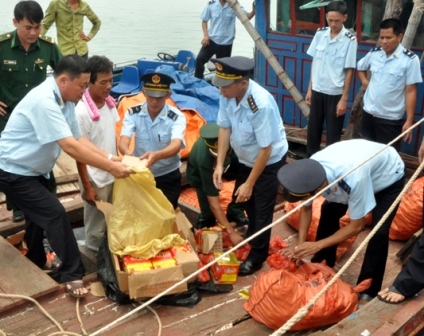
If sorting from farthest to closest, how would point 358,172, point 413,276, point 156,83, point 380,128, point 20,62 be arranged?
point 380,128
point 20,62
point 156,83
point 413,276
point 358,172

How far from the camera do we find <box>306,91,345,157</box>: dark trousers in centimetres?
592

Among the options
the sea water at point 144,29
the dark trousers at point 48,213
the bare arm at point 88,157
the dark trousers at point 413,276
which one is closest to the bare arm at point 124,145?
the bare arm at point 88,157

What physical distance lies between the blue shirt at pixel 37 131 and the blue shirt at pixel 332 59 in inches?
122

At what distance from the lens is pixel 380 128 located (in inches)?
213

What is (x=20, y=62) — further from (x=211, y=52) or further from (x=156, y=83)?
(x=211, y=52)

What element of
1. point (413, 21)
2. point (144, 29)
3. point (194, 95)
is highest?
point (413, 21)

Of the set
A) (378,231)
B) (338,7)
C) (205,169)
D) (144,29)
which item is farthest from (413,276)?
(144,29)

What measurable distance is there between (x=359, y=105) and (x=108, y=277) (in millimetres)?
3668

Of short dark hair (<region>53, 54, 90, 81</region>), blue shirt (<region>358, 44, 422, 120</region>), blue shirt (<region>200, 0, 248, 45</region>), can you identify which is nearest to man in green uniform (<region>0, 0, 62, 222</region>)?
short dark hair (<region>53, 54, 90, 81</region>)

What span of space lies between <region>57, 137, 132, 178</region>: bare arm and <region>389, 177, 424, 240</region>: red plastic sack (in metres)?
2.41

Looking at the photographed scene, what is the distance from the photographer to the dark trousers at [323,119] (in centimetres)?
592

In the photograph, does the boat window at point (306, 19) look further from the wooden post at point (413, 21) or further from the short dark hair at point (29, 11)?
the short dark hair at point (29, 11)

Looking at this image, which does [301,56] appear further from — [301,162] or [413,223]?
[301,162]

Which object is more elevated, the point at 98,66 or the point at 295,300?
the point at 98,66
